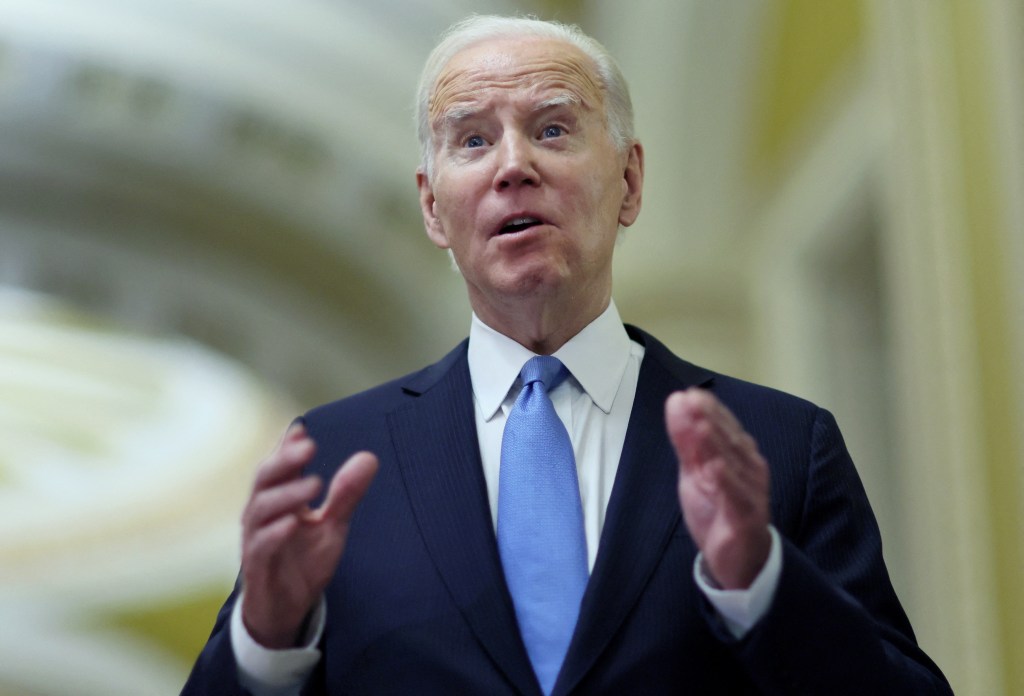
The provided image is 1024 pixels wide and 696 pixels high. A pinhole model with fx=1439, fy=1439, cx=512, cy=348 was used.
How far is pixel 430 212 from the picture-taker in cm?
188

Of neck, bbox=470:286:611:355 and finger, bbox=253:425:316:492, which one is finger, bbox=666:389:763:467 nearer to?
finger, bbox=253:425:316:492

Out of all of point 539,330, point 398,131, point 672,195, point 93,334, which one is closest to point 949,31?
point 539,330

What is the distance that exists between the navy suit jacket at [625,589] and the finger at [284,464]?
0.20 metres

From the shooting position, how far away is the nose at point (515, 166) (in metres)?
1.66

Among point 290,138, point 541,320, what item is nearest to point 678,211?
point 290,138

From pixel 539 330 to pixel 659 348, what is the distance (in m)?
0.16

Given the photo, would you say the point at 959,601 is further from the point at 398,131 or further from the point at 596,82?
the point at 398,131

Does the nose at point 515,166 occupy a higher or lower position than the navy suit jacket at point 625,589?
higher

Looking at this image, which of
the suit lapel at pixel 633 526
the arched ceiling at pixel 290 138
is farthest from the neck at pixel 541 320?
the arched ceiling at pixel 290 138

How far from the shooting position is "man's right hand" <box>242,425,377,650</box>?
1.27 metres

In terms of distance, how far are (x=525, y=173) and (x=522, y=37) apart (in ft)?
0.77

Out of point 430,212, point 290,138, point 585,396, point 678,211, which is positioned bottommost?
point 585,396

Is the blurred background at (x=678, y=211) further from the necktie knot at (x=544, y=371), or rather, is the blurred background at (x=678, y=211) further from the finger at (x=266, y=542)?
the finger at (x=266, y=542)

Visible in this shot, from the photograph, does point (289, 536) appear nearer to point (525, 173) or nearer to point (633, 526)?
point (633, 526)
